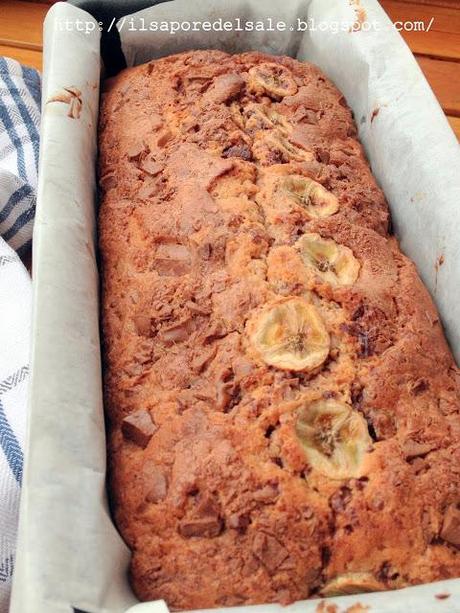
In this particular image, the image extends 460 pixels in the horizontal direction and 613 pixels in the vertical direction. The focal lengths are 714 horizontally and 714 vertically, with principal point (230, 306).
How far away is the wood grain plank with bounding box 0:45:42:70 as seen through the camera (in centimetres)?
243

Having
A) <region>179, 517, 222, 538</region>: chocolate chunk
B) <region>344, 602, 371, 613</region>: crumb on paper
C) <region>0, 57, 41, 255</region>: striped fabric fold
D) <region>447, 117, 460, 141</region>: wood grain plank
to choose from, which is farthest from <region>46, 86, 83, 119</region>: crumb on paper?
<region>344, 602, 371, 613</region>: crumb on paper

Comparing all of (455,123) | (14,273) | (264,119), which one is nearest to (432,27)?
(455,123)

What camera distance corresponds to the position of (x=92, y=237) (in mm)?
1595

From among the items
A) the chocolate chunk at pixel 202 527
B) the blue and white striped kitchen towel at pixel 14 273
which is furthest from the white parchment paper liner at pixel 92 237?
the blue and white striped kitchen towel at pixel 14 273

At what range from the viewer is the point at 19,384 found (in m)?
1.46

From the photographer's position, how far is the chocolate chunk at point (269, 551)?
1091 mm

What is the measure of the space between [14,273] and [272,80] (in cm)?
88

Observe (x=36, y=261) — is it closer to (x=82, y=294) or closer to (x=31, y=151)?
(x=82, y=294)

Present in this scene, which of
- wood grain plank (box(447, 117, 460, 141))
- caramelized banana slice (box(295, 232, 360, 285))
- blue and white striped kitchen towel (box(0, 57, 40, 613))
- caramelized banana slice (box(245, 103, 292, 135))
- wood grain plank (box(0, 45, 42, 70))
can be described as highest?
caramelized banana slice (box(245, 103, 292, 135))

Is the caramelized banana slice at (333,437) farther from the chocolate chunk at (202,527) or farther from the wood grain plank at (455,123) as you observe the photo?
the wood grain plank at (455,123)

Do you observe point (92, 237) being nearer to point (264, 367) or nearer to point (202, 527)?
point (264, 367)

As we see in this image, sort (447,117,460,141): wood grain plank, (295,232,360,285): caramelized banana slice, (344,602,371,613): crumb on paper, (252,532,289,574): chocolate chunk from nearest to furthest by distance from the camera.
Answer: (344,602,371,613): crumb on paper
(252,532,289,574): chocolate chunk
(295,232,360,285): caramelized banana slice
(447,117,460,141): wood grain plank

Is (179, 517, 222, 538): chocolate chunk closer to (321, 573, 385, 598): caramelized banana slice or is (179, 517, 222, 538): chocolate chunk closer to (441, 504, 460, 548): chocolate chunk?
(321, 573, 385, 598): caramelized banana slice

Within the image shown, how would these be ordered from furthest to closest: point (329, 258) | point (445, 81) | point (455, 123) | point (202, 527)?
point (445, 81) < point (455, 123) < point (329, 258) < point (202, 527)
